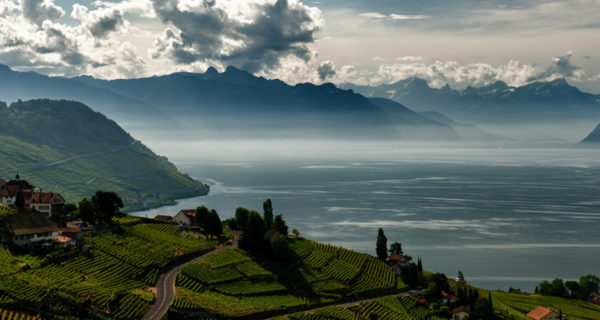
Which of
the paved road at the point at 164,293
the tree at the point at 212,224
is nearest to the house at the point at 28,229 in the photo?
the paved road at the point at 164,293

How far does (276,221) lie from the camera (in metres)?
118

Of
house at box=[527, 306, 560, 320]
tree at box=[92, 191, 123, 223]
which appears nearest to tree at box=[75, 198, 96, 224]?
tree at box=[92, 191, 123, 223]

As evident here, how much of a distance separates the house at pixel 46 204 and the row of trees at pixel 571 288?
118512 millimetres

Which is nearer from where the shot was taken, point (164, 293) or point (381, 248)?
point (164, 293)

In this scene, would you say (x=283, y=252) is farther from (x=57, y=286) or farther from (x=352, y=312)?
(x=57, y=286)

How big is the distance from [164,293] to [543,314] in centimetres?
7934

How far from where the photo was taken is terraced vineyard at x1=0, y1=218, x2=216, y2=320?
6103 cm

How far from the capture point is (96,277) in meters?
76.3

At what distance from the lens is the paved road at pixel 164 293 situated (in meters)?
65.4

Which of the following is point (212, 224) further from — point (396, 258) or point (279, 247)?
point (396, 258)

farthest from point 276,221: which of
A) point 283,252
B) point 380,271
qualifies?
point 380,271

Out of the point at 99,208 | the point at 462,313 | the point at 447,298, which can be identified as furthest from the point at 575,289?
the point at 99,208

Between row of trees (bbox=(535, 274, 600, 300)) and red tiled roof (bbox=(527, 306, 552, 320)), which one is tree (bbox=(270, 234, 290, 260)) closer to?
red tiled roof (bbox=(527, 306, 552, 320))

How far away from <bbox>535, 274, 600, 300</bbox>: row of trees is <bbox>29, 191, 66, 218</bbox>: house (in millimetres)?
118512
